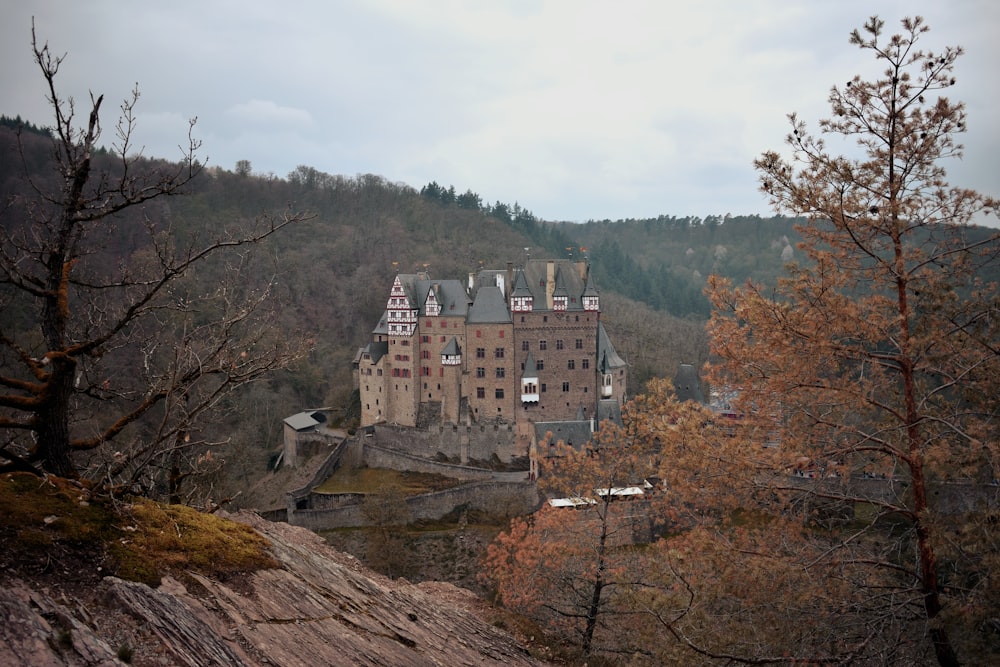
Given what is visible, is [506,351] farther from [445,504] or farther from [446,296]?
[445,504]

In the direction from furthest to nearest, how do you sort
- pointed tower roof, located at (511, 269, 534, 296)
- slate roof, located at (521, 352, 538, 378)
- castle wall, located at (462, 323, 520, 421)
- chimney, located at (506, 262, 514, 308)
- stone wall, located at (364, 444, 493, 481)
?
chimney, located at (506, 262, 514, 308), castle wall, located at (462, 323, 520, 421), pointed tower roof, located at (511, 269, 534, 296), slate roof, located at (521, 352, 538, 378), stone wall, located at (364, 444, 493, 481)

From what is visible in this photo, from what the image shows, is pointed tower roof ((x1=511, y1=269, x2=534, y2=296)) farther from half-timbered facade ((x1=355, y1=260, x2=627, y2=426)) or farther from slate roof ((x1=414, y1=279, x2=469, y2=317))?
slate roof ((x1=414, y1=279, x2=469, y2=317))

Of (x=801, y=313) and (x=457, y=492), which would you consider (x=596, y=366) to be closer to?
(x=457, y=492)

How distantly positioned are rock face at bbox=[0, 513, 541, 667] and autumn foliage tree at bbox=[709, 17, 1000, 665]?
176 inches

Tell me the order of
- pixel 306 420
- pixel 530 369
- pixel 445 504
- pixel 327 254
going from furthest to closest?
pixel 327 254
pixel 306 420
pixel 530 369
pixel 445 504

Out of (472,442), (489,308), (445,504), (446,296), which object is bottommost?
(445,504)

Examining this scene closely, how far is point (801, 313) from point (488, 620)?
292 inches

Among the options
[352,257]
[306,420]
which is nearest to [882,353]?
[306,420]

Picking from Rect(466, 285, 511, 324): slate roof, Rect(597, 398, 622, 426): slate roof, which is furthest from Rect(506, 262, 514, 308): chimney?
Rect(597, 398, 622, 426): slate roof

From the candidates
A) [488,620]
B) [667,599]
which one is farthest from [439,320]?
[667,599]

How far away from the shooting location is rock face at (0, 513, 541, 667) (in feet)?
16.5

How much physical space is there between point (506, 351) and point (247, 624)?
33.2m

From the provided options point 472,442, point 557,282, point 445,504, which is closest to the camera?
point 445,504

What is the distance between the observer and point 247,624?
623 cm
